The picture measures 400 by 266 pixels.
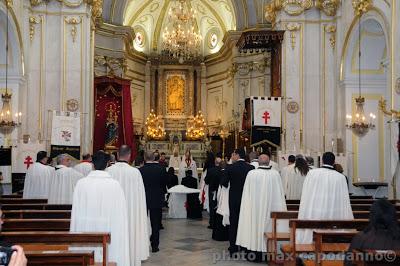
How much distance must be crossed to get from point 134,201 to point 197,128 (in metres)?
19.9

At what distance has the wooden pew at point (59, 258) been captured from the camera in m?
5.17

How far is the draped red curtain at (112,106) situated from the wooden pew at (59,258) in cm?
1516

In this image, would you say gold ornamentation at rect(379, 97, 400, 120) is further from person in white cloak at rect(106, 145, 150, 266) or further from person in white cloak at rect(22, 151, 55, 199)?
person in white cloak at rect(22, 151, 55, 199)

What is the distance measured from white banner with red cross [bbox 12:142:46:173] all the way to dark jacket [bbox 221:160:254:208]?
7.03m

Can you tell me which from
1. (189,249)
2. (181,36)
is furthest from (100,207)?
(181,36)

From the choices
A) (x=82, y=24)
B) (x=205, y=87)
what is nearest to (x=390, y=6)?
(x=82, y=24)

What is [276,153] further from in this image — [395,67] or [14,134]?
[14,134]

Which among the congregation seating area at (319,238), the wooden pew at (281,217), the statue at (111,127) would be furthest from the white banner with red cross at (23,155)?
the wooden pew at (281,217)

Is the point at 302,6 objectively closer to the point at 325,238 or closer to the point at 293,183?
the point at 293,183

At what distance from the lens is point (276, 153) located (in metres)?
17.8

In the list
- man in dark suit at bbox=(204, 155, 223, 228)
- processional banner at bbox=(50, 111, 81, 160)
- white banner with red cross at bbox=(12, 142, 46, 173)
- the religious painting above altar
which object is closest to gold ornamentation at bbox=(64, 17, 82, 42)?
processional banner at bbox=(50, 111, 81, 160)

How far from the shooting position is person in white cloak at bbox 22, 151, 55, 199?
11.5 metres

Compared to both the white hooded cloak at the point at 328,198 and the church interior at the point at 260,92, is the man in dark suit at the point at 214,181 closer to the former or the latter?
the church interior at the point at 260,92

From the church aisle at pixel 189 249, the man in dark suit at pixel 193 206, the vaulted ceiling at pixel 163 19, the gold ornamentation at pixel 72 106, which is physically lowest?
the church aisle at pixel 189 249
